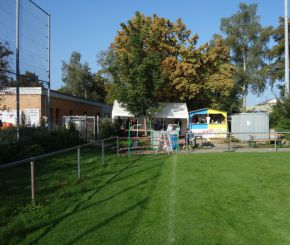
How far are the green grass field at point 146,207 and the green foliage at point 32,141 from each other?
91cm

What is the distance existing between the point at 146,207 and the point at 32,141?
32.5 ft

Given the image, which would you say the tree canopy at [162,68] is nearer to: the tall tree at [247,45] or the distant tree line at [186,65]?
the distant tree line at [186,65]

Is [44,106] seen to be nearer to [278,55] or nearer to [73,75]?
[278,55]

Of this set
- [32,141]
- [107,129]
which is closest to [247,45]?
[107,129]

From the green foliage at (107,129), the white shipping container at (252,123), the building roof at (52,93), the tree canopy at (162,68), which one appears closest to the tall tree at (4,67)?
the building roof at (52,93)

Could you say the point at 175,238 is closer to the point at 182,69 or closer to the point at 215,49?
the point at 182,69

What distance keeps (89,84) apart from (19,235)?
222 ft

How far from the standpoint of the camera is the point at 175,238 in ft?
20.3

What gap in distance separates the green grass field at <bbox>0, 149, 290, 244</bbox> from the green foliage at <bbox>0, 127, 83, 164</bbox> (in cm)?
91

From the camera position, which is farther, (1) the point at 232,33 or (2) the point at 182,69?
(1) the point at 232,33

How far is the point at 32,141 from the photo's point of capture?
17031 mm

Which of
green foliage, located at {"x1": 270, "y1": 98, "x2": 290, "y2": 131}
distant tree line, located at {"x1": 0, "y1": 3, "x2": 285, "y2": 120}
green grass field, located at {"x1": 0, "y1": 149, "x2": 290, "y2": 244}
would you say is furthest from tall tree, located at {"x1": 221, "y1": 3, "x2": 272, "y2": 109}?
green grass field, located at {"x1": 0, "y1": 149, "x2": 290, "y2": 244}

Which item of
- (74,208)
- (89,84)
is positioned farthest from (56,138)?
(89,84)

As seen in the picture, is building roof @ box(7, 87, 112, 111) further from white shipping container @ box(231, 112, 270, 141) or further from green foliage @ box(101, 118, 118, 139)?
white shipping container @ box(231, 112, 270, 141)
